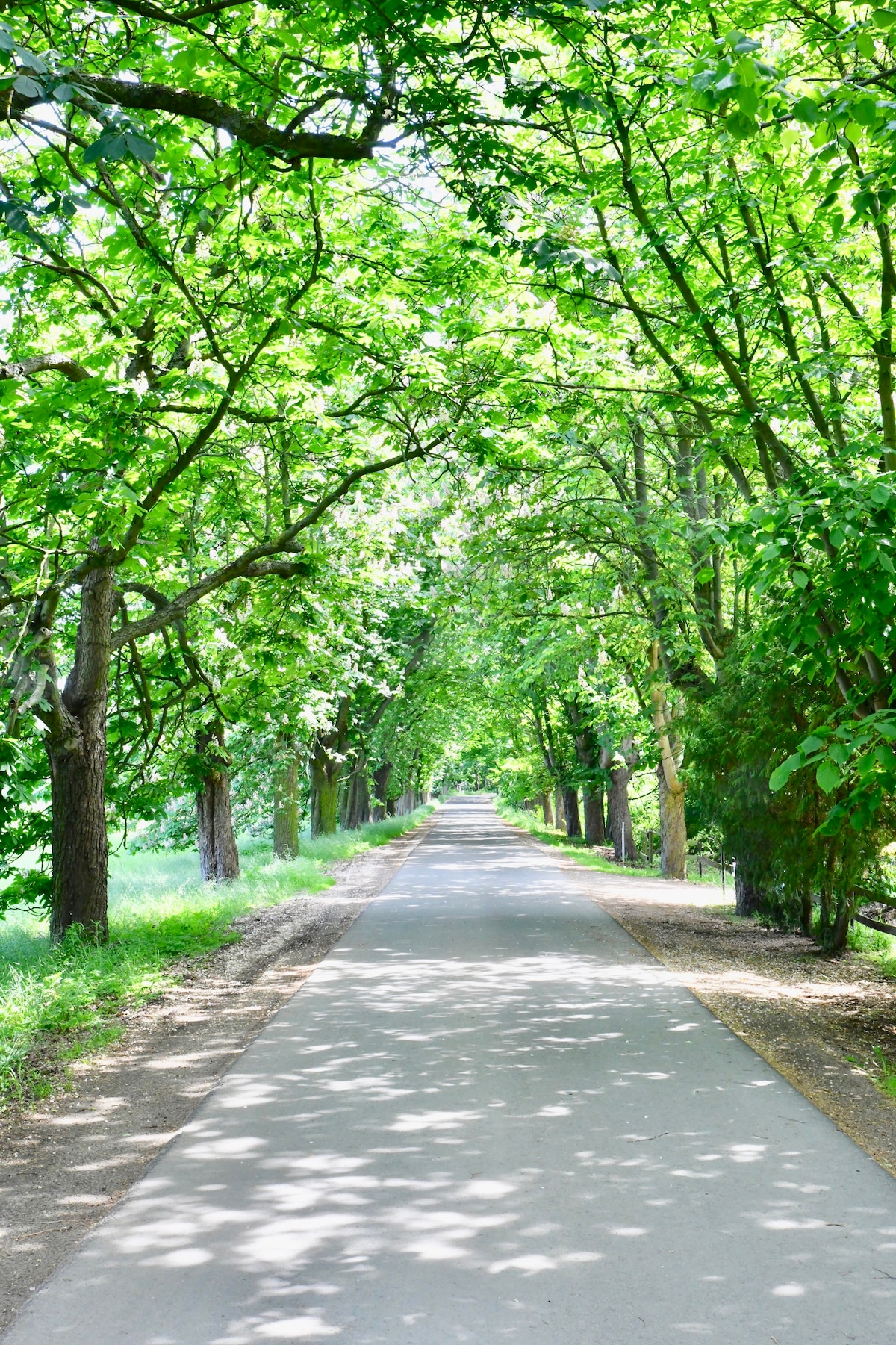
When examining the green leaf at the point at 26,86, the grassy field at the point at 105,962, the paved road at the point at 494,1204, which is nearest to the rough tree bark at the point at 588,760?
the grassy field at the point at 105,962

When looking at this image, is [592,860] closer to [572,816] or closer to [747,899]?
[747,899]

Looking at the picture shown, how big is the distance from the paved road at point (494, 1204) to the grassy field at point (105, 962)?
143 centimetres

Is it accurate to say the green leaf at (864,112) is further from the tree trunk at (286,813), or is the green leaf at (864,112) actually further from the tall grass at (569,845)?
the tall grass at (569,845)

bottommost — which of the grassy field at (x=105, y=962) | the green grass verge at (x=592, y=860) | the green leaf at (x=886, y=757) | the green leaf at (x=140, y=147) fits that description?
the green grass verge at (x=592, y=860)

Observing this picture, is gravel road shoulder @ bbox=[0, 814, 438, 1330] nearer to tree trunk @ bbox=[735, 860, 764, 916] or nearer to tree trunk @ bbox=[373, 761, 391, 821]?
tree trunk @ bbox=[735, 860, 764, 916]

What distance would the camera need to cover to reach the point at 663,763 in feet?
71.4

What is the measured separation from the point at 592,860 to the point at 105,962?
18255 mm

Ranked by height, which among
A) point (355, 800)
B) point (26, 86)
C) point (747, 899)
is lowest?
point (747, 899)

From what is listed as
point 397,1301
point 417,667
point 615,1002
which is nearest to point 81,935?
point 615,1002

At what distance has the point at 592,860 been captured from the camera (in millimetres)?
27141

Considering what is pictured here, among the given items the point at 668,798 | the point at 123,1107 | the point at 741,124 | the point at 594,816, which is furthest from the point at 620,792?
the point at 741,124

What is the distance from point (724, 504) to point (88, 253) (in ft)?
31.5

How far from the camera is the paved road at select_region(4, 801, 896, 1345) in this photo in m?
3.89

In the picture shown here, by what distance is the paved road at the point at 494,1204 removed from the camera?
3.89 metres
